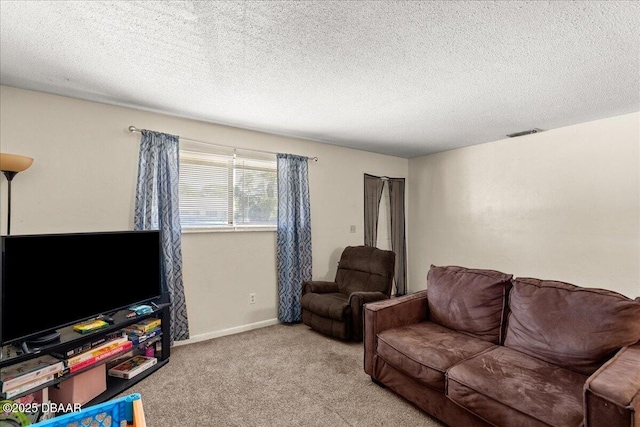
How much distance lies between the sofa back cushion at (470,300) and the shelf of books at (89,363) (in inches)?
97.8

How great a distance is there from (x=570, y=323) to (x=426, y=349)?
86 cm

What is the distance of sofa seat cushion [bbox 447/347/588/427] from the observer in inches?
55.0

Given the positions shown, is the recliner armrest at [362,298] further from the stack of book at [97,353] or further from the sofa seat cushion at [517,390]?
the stack of book at [97,353]

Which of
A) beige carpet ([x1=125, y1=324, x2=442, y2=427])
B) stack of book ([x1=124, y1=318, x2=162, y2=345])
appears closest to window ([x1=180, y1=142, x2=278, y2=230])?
stack of book ([x1=124, y1=318, x2=162, y2=345])

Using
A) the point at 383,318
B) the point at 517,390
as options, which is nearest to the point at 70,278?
the point at 383,318

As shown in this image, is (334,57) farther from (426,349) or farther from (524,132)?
(524,132)

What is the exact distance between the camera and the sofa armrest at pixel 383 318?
2.37 metres

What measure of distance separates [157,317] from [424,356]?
2.36 metres

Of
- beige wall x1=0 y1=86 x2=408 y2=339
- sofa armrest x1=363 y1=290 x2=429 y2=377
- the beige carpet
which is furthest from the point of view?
beige wall x1=0 y1=86 x2=408 y2=339

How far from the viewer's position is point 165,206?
9.97 feet

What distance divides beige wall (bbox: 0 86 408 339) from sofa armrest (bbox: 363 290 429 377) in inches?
68.0

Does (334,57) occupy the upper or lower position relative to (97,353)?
upper

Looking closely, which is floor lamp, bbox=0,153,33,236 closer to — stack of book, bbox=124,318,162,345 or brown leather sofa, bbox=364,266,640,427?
stack of book, bbox=124,318,162,345

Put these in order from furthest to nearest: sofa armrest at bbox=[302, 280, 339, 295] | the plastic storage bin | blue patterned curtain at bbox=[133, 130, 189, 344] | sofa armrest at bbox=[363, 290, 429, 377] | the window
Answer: sofa armrest at bbox=[302, 280, 339, 295]
the window
blue patterned curtain at bbox=[133, 130, 189, 344]
sofa armrest at bbox=[363, 290, 429, 377]
the plastic storage bin
